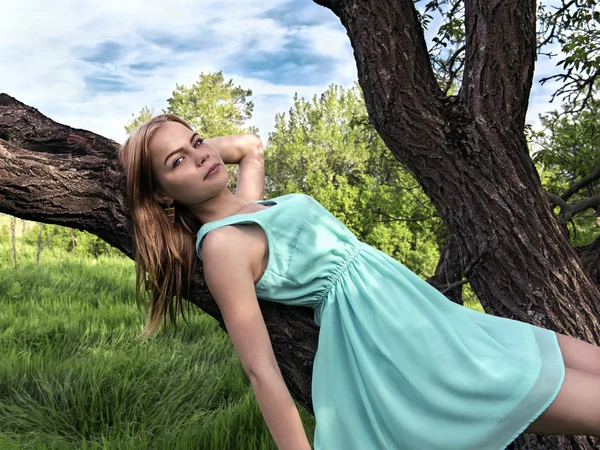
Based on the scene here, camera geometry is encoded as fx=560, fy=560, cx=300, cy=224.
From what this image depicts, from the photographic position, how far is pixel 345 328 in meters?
1.76

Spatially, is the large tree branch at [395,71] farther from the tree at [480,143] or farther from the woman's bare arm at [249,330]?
the woman's bare arm at [249,330]

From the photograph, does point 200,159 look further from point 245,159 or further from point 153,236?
point 245,159

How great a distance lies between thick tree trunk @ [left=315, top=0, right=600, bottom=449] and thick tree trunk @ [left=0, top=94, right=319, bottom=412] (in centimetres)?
96

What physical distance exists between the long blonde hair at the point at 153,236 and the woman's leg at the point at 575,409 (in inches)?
47.6

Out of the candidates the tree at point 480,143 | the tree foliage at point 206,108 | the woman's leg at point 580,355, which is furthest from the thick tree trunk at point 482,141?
the tree foliage at point 206,108

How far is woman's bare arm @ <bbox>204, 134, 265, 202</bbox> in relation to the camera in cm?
231

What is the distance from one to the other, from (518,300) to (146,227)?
1537 millimetres

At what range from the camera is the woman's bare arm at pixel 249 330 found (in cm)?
154

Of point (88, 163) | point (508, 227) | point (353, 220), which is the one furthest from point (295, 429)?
point (353, 220)

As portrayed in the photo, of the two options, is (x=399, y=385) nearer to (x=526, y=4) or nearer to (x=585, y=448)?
(x=585, y=448)

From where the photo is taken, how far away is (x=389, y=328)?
1725 millimetres

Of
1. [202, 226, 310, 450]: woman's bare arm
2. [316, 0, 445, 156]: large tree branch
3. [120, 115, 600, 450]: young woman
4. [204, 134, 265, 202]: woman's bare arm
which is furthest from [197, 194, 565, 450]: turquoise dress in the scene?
[316, 0, 445, 156]: large tree branch

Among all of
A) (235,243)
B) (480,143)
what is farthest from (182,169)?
(480,143)

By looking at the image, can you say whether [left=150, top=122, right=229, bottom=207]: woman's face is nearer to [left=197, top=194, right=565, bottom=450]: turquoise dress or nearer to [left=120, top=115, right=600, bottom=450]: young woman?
[left=120, top=115, right=600, bottom=450]: young woman
